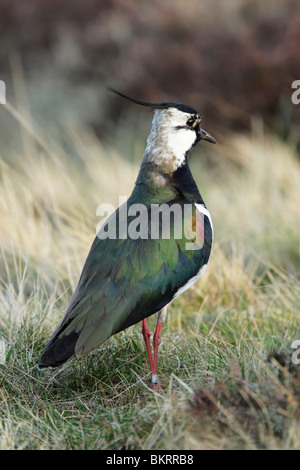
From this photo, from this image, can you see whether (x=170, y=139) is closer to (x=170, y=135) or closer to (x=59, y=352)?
(x=170, y=135)

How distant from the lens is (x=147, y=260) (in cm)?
319

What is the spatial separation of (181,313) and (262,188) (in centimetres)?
257

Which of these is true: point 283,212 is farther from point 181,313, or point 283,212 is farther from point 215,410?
point 215,410

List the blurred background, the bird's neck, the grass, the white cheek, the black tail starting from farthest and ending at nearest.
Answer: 1. the blurred background
2. the white cheek
3. the bird's neck
4. the black tail
5. the grass

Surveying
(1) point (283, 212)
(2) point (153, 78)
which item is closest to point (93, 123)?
(2) point (153, 78)

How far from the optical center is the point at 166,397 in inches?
118

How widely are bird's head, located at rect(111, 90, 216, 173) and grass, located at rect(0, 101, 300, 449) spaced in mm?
1030

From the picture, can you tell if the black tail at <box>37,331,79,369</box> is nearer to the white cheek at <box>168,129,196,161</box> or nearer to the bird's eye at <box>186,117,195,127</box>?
the white cheek at <box>168,129,196,161</box>

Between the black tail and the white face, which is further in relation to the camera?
the white face

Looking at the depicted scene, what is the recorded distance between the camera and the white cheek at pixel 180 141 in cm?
353

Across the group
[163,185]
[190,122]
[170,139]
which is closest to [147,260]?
[163,185]

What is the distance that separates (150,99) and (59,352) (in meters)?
6.42

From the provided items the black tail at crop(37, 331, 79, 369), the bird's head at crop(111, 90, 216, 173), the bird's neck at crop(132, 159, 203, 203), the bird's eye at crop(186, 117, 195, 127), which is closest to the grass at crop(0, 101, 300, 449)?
the black tail at crop(37, 331, 79, 369)

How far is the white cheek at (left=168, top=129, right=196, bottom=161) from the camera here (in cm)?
353
